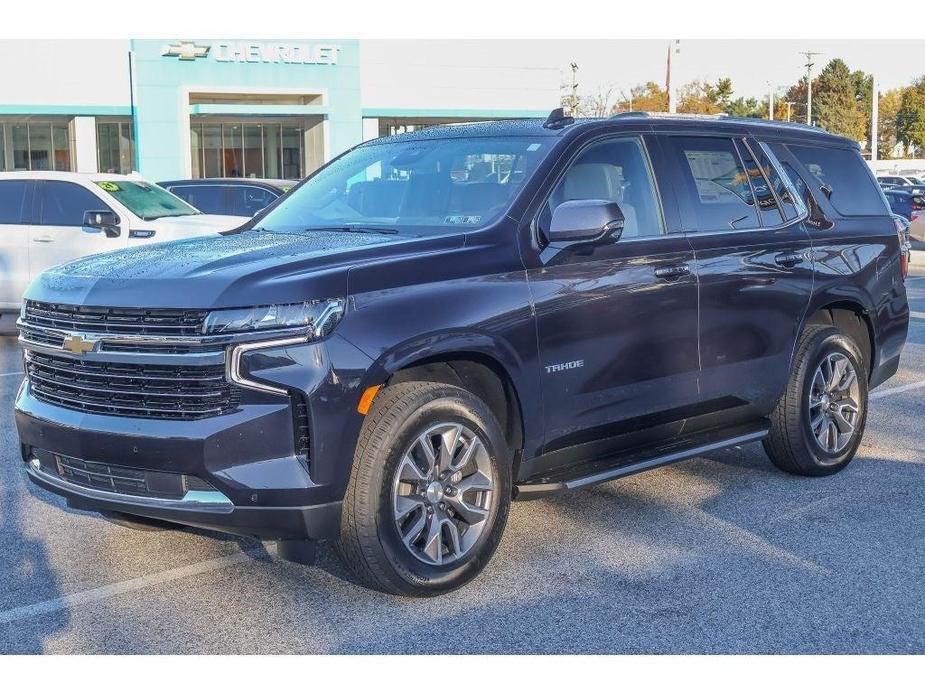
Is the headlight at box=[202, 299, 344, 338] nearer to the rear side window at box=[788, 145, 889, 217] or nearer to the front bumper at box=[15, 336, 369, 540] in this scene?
the front bumper at box=[15, 336, 369, 540]

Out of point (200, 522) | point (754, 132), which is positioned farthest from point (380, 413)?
point (754, 132)

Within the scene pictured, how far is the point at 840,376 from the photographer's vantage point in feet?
22.2

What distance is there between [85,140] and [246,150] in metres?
6.54

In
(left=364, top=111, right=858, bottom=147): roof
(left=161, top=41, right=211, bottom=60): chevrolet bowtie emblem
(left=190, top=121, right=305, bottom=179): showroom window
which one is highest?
(left=161, top=41, right=211, bottom=60): chevrolet bowtie emblem

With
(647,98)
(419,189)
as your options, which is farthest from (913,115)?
(419,189)

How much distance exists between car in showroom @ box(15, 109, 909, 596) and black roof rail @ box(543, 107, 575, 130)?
15 millimetres

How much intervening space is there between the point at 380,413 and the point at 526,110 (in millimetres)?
43727

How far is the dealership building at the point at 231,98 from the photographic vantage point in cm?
4184

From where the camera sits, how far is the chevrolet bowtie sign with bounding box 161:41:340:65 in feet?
139

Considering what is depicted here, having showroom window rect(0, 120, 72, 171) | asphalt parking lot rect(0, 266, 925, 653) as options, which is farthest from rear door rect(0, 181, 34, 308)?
showroom window rect(0, 120, 72, 171)

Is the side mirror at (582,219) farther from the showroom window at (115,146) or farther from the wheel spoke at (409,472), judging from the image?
the showroom window at (115,146)

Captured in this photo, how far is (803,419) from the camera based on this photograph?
6500mm

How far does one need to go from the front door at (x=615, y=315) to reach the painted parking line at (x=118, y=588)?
5.04ft

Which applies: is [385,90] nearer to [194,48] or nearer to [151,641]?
[194,48]
